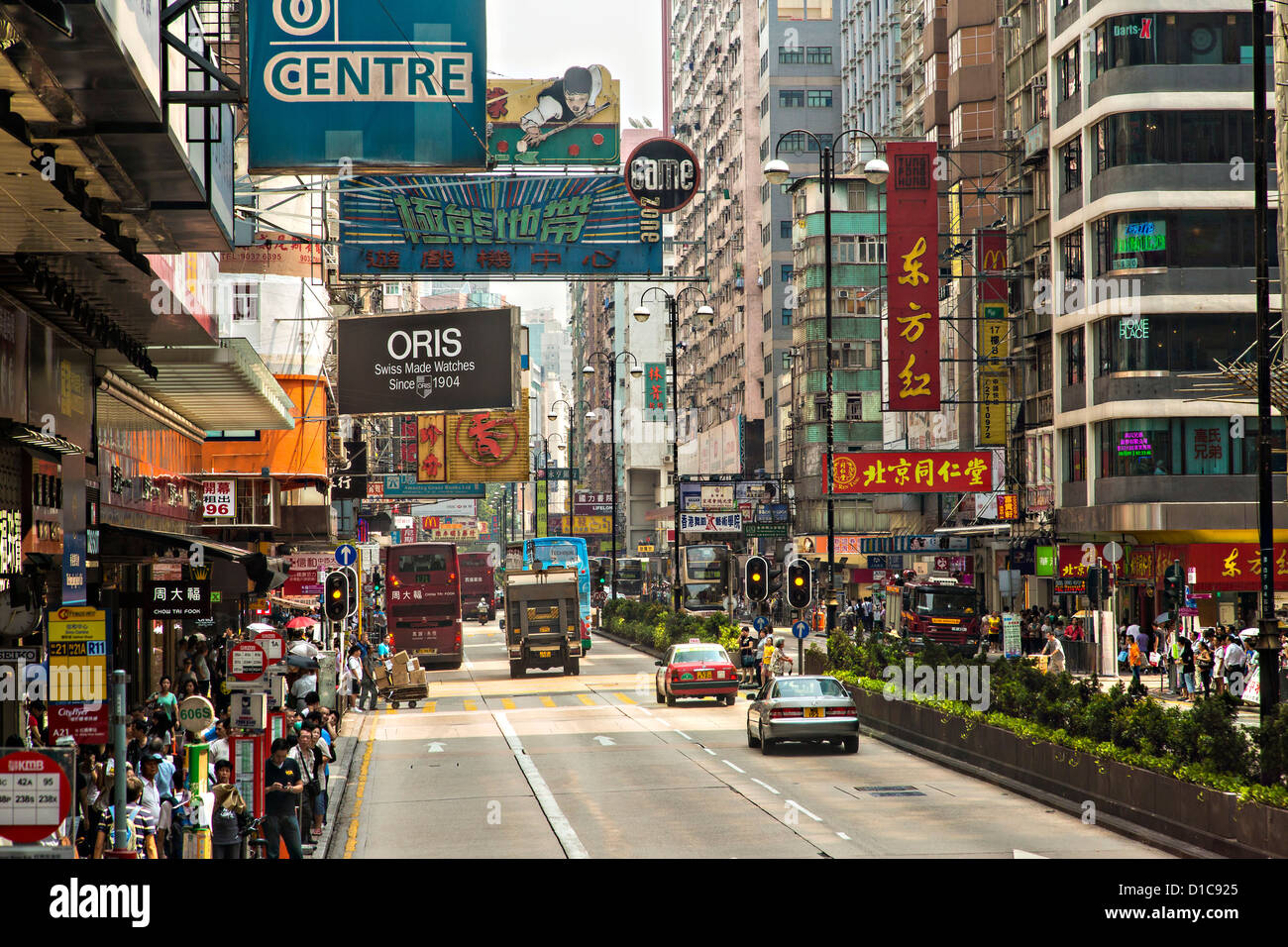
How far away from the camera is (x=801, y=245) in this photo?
301 feet

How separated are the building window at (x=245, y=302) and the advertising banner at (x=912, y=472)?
56.7 feet

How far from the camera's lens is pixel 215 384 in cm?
2669

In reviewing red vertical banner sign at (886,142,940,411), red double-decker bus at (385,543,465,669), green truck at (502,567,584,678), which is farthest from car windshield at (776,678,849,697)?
red double-decker bus at (385,543,465,669)

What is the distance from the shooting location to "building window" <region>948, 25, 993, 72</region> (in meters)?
66.2

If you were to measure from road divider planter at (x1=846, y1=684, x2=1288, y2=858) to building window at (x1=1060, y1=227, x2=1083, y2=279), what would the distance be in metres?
28.5

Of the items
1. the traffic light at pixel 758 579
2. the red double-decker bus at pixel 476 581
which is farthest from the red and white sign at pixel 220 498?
the red double-decker bus at pixel 476 581

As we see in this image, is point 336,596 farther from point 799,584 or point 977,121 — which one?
point 977,121

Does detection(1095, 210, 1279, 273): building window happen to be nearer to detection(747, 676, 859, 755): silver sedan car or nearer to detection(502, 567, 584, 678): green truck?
detection(502, 567, 584, 678): green truck

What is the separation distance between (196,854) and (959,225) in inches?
2202

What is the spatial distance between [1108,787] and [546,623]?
34.4 m

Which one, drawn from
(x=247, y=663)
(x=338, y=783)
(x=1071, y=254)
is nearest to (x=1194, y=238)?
(x=1071, y=254)

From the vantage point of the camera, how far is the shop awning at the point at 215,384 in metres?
23.2

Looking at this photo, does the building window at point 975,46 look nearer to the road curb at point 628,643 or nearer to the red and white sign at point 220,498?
the road curb at point 628,643
